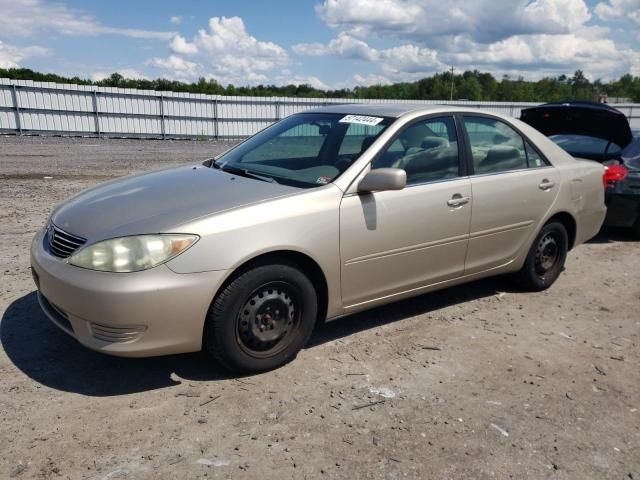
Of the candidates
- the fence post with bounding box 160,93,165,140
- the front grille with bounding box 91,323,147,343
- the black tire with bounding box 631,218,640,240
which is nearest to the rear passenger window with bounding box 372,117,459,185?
the front grille with bounding box 91,323,147,343

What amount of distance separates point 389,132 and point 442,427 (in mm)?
2025

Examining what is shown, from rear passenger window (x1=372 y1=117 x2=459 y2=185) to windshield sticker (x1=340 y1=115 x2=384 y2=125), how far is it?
227mm

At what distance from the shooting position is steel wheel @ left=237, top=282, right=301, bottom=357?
3322 mm

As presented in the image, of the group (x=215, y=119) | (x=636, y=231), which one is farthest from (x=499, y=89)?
(x=636, y=231)

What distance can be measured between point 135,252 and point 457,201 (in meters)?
2.38

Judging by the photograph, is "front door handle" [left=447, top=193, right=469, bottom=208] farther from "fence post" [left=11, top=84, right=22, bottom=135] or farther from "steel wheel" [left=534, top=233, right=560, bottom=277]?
"fence post" [left=11, top=84, right=22, bottom=135]

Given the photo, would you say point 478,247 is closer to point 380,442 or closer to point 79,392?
point 380,442

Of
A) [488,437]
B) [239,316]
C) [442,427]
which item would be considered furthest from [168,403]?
[488,437]

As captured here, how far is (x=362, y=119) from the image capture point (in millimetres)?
4242

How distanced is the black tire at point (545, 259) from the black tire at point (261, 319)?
243cm

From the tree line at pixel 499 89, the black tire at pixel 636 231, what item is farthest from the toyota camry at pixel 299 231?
the tree line at pixel 499 89

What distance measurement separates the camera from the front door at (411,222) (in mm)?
3688

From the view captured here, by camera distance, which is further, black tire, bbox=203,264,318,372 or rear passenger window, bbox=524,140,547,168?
rear passenger window, bbox=524,140,547,168

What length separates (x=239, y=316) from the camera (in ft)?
10.8
